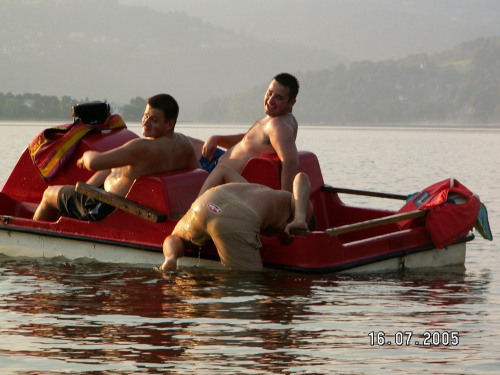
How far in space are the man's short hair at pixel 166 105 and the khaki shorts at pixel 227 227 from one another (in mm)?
956

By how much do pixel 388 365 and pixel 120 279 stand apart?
12.1 ft

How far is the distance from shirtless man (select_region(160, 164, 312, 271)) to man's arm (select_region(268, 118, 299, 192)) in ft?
2.36

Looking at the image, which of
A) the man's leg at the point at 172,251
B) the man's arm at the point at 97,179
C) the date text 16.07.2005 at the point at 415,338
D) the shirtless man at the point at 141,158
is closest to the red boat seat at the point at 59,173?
the man's arm at the point at 97,179

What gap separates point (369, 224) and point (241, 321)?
87.3 inches

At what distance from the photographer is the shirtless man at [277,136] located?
9758 millimetres

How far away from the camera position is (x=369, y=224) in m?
9.18

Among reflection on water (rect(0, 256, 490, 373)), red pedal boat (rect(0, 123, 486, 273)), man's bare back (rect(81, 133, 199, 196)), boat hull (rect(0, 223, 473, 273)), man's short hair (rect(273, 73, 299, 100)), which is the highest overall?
man's short hair (rect(273, 73, 299, 100))

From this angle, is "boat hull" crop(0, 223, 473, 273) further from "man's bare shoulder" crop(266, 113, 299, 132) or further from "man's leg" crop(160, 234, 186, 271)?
"man's bare shoulder" crop(266, 113, 299, 132)

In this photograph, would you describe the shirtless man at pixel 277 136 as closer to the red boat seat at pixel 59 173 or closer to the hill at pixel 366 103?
the red boat seat at pixel 59 173

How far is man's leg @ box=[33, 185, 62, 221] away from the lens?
10.3 metres

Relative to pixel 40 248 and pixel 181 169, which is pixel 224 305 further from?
pixel 40 248

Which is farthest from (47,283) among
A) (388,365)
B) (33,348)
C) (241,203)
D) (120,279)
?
(388,365)

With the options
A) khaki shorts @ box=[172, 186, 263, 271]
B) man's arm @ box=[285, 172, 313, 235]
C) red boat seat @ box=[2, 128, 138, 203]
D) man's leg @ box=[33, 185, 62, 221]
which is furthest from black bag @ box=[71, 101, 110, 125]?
man's arm @ box=[285, 172, 313, 235]

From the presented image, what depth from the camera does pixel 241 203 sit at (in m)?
8.73
